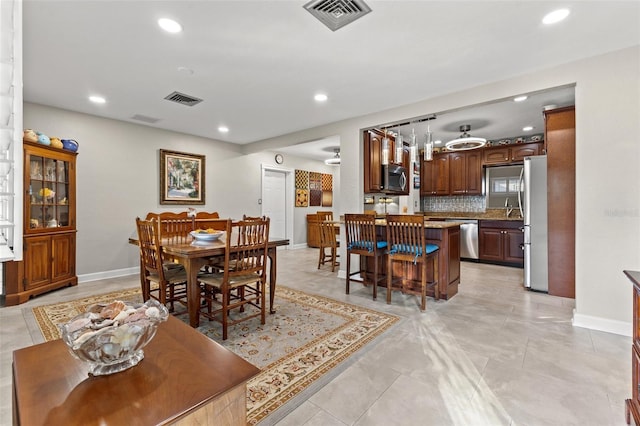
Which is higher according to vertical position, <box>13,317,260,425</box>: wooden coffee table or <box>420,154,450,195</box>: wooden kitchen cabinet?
<box>420,154,450,195</box>: wooden kitchen cabinet

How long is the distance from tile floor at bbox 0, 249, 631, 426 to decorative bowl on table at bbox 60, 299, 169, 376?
926 millimetres

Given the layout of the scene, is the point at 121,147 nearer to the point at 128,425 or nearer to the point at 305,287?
the point at 305,287

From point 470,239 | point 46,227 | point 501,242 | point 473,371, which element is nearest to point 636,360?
point 473,371

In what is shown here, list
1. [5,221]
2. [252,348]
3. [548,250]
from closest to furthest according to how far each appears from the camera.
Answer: [5,221]
[252,348]
[548,250]

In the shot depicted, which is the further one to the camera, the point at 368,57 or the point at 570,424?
the point at 368,57

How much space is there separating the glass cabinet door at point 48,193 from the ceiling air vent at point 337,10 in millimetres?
3713

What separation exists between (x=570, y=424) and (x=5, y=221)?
252cm

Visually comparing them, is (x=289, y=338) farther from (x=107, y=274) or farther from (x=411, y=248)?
(x=107, y=274)

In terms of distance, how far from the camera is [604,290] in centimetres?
262

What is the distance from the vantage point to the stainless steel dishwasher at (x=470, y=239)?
5.64m

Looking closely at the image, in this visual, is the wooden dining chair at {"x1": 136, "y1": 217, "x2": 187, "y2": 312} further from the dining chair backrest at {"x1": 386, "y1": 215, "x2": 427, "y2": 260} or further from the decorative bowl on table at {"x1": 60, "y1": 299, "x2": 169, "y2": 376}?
the dining chair backrest at {"x1": 386, "y1": 215, "x2": 427, "y2": 260}

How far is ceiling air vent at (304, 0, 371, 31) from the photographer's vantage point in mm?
1995

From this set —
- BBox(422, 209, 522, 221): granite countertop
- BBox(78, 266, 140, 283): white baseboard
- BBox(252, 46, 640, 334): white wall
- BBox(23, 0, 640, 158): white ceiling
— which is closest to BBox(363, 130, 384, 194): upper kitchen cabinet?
BBox(23, 0, 640, 158): white ceiling

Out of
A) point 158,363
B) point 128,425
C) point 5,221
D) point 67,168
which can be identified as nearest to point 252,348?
point 158,363
